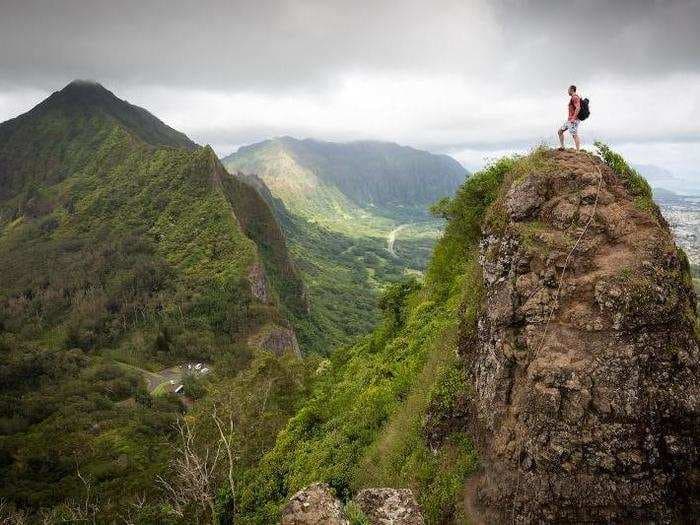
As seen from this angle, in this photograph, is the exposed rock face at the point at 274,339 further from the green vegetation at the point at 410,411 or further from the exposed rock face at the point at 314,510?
the exposed rock face at the point at 314,510

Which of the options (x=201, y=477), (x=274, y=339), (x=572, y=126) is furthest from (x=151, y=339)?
(x=572, y=126)

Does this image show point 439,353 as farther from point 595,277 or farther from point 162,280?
point 162,280

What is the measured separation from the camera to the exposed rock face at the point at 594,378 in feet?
42.2

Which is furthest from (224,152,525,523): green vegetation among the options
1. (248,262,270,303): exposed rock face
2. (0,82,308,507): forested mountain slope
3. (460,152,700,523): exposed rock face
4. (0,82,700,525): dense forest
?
(248,262,270,303): exposed rock face

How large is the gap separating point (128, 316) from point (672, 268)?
6112 inches

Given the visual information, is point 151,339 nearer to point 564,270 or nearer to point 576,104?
point 576,104

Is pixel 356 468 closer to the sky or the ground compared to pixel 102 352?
closer to the sky

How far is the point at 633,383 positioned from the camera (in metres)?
13.0

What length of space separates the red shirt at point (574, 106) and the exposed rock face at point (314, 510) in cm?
1529

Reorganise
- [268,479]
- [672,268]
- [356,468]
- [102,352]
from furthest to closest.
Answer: [102,352]
[268,479]
[356,468]
[672,268]

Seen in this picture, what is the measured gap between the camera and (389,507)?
1180 cm

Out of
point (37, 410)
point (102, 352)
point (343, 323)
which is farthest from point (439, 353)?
point (343, 323)

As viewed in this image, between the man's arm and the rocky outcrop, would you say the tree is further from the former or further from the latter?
the man's arm

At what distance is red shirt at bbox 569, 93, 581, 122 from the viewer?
17.4m
